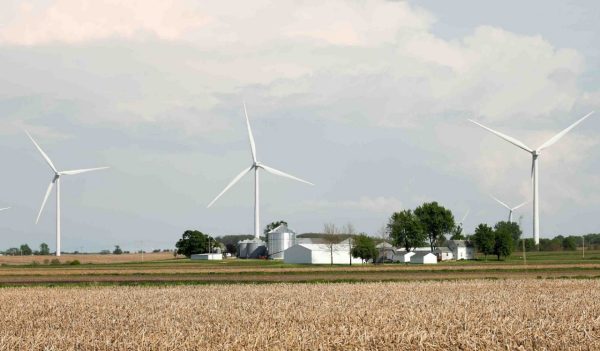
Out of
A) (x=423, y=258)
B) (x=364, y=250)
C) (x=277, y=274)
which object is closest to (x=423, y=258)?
(x=423, y=258)

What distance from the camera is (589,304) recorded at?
4319 cm

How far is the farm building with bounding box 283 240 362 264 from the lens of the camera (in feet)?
595

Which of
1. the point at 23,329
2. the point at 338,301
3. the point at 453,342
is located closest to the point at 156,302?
the point at 338,301

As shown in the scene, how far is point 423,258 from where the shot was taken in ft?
623

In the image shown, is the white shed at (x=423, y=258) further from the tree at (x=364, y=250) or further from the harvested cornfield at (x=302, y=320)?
the harvested cornfield at (x=302, y=320)

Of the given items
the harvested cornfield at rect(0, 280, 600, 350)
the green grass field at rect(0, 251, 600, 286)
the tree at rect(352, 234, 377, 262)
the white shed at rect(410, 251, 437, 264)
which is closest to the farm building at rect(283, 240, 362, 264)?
the tree at rect(352, 234, 377, 262)

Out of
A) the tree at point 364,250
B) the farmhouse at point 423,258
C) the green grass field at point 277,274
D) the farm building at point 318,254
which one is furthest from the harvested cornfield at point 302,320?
the farmhouse at point 423,258

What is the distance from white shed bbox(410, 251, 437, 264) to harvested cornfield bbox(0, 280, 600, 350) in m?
130

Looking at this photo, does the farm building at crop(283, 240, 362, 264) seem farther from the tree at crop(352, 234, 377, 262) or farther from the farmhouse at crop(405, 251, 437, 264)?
the farmhouse at crop(405, 251, 437, 264)

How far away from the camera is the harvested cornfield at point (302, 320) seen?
82.9 ft

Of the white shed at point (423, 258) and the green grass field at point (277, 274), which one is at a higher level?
the green grass field at point (277, 274)

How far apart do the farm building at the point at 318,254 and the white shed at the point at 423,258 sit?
12.9 meters

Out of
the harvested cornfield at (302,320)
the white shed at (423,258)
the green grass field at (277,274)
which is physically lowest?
the white shed at (423,258)

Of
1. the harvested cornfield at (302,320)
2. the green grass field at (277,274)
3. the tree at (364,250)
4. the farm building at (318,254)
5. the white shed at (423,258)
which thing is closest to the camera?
the harvested cornfield at (302,320)
